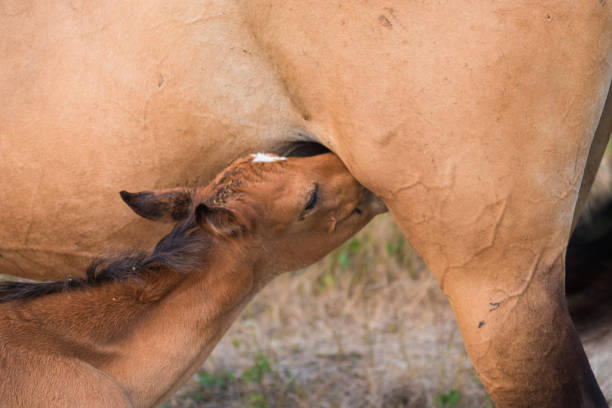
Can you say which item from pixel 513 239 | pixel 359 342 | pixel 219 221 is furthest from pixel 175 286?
pixel 359 342

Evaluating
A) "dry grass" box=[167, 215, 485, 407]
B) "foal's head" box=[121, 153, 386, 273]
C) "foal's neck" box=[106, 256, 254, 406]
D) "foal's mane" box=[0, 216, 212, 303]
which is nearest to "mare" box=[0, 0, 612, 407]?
"foal's head" box=[121, 153, 386, 273]

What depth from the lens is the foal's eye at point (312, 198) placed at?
2.68 meters

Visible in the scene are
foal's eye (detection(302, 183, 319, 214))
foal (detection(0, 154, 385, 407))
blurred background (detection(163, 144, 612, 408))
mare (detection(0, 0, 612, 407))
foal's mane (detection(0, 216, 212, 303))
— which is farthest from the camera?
blurred background (detection(163, 144, 612, 408))

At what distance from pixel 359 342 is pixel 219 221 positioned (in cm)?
269

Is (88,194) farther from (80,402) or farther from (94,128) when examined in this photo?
(80,402)

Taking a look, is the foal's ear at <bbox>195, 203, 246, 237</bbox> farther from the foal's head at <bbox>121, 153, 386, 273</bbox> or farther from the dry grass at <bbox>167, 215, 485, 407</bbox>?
the dry grass at <bbox>167, 215, 485, 407</bbox>

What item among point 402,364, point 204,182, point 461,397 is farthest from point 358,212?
point 402,364

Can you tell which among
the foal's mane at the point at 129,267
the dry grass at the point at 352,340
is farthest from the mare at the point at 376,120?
the dry grass at the point at 352,340

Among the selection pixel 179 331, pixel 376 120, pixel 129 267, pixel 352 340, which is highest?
pixel 376 120

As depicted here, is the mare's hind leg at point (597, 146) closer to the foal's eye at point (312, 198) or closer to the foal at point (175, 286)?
the foal at point (175, 286)

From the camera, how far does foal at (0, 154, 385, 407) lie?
8.10 ft

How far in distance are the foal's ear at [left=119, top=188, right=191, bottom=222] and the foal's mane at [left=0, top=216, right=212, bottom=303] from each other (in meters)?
0.05

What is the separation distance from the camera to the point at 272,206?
8.80 feet

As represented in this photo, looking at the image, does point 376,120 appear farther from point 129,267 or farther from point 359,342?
point 359,342
